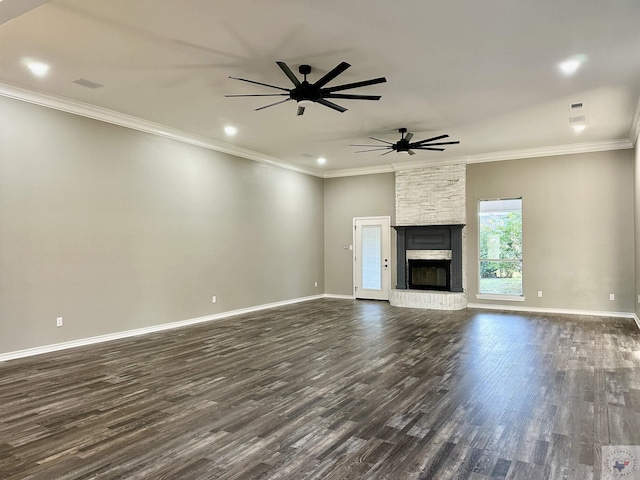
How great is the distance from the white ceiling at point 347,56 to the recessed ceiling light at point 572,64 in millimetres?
67

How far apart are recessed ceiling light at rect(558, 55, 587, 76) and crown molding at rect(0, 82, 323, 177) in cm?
556

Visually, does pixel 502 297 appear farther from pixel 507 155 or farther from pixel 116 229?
pixel 116 229

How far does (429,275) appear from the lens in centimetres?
949

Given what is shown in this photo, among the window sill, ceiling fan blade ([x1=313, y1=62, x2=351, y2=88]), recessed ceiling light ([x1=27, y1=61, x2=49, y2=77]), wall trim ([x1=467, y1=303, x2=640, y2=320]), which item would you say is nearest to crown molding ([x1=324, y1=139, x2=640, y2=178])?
the window sill

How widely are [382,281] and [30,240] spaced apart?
7.25m

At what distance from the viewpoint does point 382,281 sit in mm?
10156

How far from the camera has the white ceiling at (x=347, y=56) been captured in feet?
11.3

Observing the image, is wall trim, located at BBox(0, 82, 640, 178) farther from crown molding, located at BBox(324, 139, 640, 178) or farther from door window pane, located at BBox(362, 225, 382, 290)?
door window pane, located at BBox(362, 225, 382, 290)

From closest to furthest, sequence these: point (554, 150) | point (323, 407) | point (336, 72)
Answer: point (323, 407) < point (336, 72) < point (554, 150)

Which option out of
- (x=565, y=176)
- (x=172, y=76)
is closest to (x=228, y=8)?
(x=172, y=76)

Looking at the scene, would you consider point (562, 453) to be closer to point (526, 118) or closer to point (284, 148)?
point (526, 118)

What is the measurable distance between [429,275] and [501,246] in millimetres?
1662

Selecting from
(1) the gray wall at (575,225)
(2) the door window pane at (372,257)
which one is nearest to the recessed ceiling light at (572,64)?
(1) the gray wall at (575,225)

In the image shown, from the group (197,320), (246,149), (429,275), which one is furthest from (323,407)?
(429,275)
